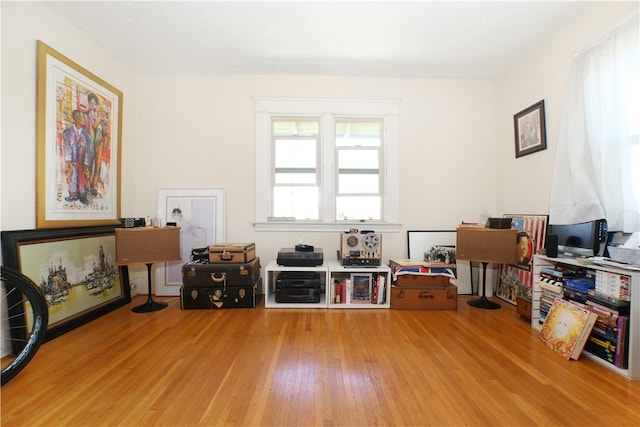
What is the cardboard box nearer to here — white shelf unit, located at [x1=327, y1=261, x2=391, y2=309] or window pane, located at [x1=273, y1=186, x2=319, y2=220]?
white shelf unit, located at [x1=327, y1=261, x2=391, y2=309]

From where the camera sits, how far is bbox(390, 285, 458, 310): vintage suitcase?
281 cm

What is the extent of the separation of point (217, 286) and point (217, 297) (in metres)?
0.11

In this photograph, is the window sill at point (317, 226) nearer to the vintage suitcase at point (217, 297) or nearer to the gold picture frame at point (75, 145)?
the vintage suitcase at point (217, 297)

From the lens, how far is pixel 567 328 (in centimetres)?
190

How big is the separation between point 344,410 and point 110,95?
11.8ft

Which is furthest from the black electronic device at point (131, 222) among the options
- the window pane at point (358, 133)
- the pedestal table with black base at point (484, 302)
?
the pedestal table with black base at point (484, 302)

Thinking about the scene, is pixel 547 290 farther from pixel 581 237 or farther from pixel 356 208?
pixel 356 208

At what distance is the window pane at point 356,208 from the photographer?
3.40 m

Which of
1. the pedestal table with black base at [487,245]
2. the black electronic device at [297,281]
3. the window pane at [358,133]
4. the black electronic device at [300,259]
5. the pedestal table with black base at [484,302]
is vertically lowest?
the pedestal table with black base at [484,302]

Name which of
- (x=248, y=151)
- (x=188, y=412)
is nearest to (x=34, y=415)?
(x=188, y=412)

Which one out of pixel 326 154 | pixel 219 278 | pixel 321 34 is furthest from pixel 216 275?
pixel 321 34

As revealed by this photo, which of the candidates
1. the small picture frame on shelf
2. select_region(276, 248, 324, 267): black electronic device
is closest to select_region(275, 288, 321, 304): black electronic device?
select_region(276, 248, 324, 267): black electronic device

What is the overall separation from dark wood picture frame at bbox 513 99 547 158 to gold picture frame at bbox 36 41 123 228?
4.42 metres

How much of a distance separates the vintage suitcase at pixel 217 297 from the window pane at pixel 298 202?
3.35ft
